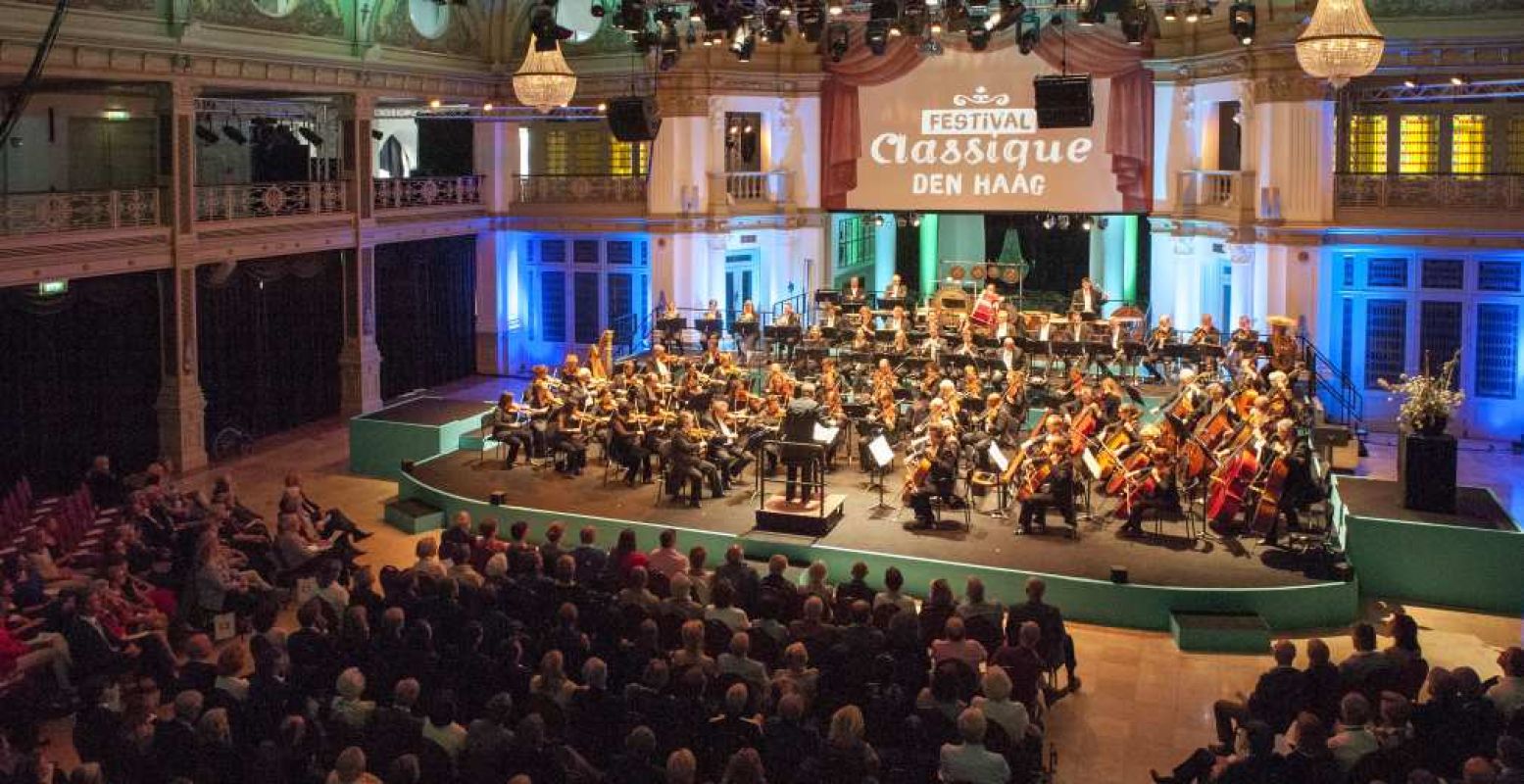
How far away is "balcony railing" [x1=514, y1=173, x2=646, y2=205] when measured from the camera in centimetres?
2400

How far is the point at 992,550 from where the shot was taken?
42.8ft

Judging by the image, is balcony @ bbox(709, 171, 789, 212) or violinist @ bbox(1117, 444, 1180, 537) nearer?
violinist @ bbox(1117, 444, 1180, 537)

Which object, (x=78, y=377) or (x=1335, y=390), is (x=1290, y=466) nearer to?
(x=1335, y=390)

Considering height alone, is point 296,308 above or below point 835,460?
above

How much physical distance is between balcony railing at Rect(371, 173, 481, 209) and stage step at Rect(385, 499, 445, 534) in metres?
7.45

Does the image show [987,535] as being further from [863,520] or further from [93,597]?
[93,597]

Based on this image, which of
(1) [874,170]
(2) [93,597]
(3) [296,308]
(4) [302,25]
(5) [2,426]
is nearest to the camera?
(2) [93,597]

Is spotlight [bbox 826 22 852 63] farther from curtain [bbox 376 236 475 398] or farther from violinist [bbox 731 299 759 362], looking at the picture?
curtain [bbox 376 236 475 398]

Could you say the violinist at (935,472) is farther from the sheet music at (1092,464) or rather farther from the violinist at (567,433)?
the violinist at (567,433)

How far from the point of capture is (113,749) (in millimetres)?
7137

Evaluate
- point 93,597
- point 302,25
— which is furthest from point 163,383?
point 93,597

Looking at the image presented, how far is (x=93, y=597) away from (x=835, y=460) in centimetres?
895

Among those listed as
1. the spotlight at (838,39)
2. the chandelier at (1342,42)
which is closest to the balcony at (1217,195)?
the spotlight at (838,39)

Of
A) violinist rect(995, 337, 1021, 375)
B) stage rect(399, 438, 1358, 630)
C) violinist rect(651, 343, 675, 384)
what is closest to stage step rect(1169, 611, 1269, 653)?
stage rect(399, 438, 1358, 630)
